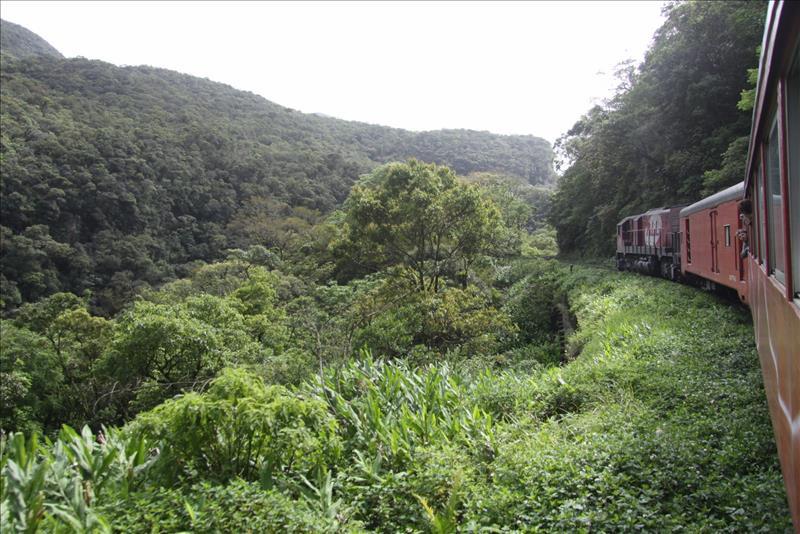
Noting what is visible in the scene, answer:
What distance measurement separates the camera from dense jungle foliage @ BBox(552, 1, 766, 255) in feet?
64.6

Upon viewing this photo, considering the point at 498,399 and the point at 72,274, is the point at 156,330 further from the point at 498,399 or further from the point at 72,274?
the point at 72,274

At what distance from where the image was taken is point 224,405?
3918 millimetres

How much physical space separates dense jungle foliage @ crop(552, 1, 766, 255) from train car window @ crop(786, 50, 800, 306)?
53.7ft

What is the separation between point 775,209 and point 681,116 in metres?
23.5

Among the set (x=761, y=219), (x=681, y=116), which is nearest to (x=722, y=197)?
(x=761, y=219)

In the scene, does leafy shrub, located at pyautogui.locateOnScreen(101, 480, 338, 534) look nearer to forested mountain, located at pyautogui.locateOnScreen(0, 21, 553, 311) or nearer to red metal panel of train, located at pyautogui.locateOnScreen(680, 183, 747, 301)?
red metal panel of train, located at pyautogui.locateOnScreen(680, 183, 747, 301)

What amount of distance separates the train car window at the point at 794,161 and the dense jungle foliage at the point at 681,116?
53.7 ft

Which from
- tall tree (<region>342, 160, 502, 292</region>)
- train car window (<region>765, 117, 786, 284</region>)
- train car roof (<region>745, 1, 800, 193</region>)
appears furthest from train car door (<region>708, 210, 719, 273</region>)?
tall tree (<region>342, 160, 502, 292</region>)

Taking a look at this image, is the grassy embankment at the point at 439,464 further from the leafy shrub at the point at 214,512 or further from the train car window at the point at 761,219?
the train car window at the point at 761,219

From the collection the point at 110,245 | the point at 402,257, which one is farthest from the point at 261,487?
the point at 110,245

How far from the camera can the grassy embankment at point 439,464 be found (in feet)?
11.0

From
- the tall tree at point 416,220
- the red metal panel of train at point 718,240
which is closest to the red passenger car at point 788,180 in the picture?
the red metal panel of train at point 718,240

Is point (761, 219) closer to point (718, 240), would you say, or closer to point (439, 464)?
point (439, 464)

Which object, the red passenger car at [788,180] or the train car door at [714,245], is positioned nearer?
the red passenger car at [788,180]
